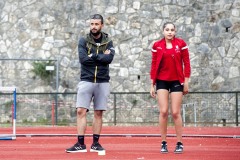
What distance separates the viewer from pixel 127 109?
29391 millimetres

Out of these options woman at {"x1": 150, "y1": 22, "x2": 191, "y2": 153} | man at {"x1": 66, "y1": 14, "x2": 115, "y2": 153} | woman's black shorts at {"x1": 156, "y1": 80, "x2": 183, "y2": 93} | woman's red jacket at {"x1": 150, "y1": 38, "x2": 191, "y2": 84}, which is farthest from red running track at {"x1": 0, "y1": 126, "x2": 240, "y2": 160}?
woman's red jacket at {"x1": 150, "y1": 38, "x2": 191, "y2": 84}

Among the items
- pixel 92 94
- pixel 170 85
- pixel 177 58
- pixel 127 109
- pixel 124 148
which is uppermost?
pixel 177 58

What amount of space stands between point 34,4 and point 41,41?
1086 millimetres

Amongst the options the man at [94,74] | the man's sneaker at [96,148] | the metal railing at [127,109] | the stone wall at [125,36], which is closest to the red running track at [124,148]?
the man's sneaker at [96,148]

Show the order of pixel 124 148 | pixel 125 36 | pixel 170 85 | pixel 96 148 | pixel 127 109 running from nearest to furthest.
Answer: pixel 96 148 → pixel 170 85 → pixel 124 148 → pixel 127 109 → pixel 125 36

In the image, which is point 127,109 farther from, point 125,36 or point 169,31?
point 169,31

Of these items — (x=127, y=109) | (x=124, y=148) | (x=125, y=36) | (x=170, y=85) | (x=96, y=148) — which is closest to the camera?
(x=96, y=148)

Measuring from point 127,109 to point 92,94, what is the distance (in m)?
13.0

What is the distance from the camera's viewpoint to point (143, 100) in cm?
2956

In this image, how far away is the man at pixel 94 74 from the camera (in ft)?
53.1

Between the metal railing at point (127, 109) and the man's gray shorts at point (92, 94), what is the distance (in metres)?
12.4

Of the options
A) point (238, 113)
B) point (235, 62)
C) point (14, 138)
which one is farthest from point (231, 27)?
point (14, 138)

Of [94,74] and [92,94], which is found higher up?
[94,74]

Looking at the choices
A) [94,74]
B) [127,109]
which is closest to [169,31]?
[94,74]
